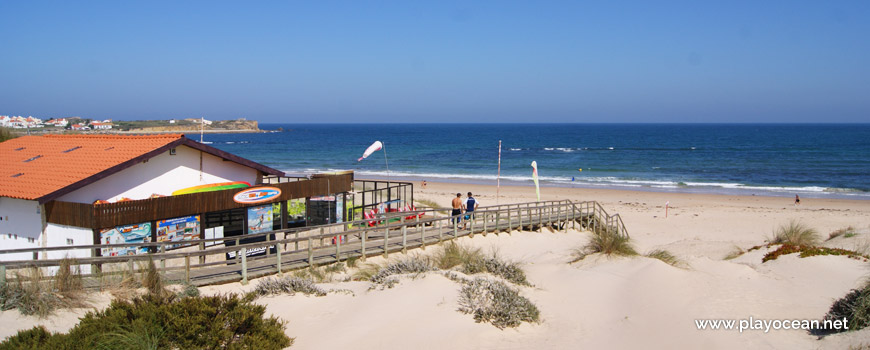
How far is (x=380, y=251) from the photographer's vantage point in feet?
43.8

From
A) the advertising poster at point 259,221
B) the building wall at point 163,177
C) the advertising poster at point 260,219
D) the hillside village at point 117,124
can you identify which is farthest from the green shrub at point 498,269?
the hillside village at point 117,124

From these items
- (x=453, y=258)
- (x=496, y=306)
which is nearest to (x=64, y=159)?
(x=453, y=258)

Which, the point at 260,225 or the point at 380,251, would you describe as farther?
the point at 260,225

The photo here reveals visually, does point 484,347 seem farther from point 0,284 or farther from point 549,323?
point 0,284

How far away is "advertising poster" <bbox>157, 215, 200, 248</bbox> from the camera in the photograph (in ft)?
39.7

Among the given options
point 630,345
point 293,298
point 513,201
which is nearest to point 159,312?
point 293,298

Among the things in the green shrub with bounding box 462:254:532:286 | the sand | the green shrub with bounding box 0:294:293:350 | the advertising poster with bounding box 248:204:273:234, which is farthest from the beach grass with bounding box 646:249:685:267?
the advertising poster with bounding box 248:204:273:234

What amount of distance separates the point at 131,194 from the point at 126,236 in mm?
1619

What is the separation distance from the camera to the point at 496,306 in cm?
806

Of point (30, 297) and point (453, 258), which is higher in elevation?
point (30, 297)

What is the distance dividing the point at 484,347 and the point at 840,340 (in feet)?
15.2

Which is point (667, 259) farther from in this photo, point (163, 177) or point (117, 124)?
point (117, 124)

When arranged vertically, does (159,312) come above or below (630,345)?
above

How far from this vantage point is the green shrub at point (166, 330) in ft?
19.6
